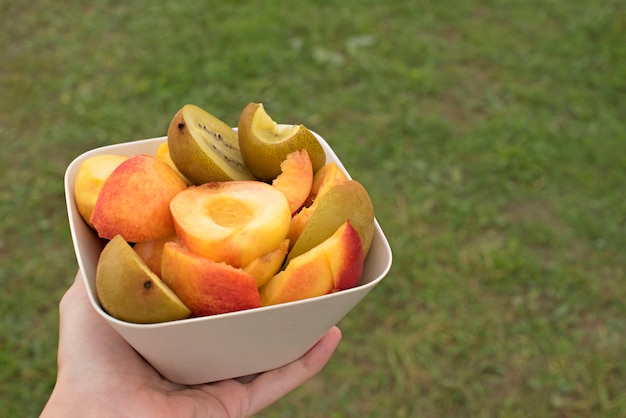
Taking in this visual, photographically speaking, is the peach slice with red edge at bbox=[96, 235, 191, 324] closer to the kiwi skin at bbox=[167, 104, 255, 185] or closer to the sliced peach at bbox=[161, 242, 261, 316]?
the sliced peach at bbox=[161, 242, 261, 316]

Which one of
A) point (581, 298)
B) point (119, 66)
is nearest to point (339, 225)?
point (581, 298)

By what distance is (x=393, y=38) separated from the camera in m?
3.58

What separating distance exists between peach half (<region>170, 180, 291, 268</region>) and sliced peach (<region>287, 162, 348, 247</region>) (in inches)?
2.3

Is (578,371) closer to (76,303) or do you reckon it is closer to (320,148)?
(320,148)

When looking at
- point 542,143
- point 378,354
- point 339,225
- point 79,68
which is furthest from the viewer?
point 79,68

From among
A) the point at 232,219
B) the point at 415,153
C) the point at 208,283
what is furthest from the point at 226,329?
the point at 415,153

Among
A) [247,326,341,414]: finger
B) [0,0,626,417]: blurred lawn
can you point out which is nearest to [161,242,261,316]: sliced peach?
[247,326,341,414]: finger

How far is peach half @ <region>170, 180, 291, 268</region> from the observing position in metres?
1.11

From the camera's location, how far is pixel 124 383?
4.33ft

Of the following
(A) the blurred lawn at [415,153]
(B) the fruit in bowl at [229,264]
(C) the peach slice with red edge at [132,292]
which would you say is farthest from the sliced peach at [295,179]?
(A) the blurred lawn at [415,153]

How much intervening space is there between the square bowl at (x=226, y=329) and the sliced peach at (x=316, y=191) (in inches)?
4.6

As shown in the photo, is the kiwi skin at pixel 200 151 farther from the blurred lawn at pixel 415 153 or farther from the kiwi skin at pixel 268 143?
the blurred lawn at pixel 415 153

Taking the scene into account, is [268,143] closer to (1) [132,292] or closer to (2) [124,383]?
(1) [132,292]

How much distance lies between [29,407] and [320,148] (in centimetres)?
145
